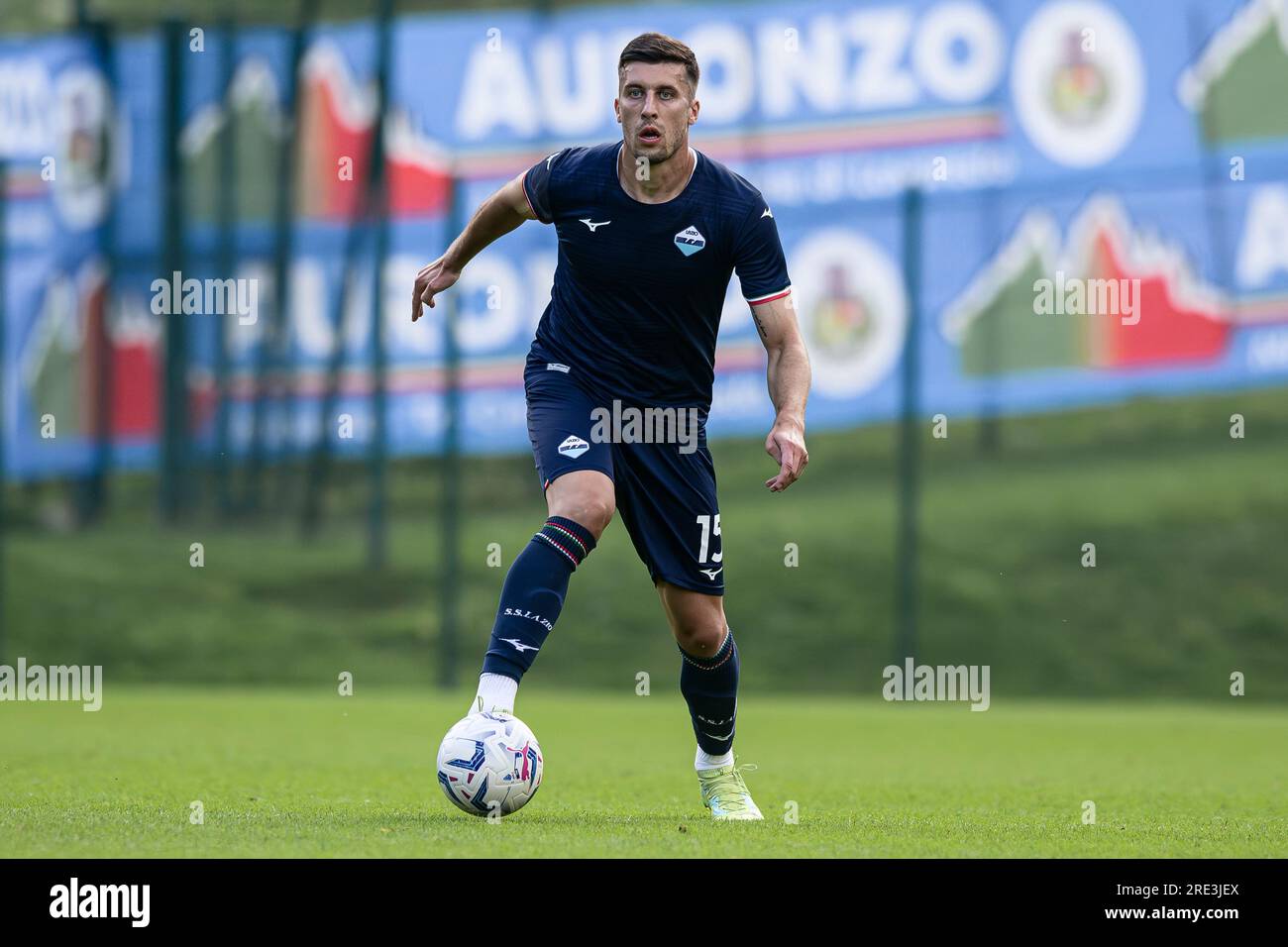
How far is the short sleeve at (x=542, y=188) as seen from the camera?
6113 mm

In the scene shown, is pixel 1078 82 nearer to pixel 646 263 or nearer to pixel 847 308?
pixel 847 308

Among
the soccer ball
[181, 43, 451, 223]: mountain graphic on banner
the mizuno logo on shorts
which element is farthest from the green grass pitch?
[181, 43, 451, 223]: mountain graphic on banner

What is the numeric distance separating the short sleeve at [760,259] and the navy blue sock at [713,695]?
1205 mm

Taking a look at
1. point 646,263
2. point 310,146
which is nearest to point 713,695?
point 646,263

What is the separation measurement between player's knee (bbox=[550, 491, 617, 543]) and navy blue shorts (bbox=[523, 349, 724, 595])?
236mm

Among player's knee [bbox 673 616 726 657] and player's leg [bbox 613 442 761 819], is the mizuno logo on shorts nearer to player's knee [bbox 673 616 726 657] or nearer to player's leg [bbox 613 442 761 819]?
player's leg [bbox 613 442 761 819]

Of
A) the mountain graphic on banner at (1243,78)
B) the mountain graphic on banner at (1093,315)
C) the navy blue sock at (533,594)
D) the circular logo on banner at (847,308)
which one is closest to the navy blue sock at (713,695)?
the navy blue sock at (533,594)

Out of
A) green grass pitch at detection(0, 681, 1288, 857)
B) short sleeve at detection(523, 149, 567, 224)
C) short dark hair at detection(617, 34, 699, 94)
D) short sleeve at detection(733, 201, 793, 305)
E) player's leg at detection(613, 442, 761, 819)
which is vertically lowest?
green grass pitch at detection(0, 681, 1288, 857)

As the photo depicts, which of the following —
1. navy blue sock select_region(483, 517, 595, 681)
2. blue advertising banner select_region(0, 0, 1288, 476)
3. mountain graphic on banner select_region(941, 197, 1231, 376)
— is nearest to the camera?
navy blue sock select_region(483, 517, 595, 681)

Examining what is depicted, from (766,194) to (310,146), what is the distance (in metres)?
4.95

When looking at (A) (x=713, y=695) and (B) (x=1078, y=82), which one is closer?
(A) (x=713, y=695)

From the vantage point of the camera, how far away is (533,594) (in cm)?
551

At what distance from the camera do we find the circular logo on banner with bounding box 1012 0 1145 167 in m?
19.3

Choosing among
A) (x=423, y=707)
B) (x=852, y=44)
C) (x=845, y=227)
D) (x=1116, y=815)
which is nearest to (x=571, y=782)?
(x=1116, y=815)
